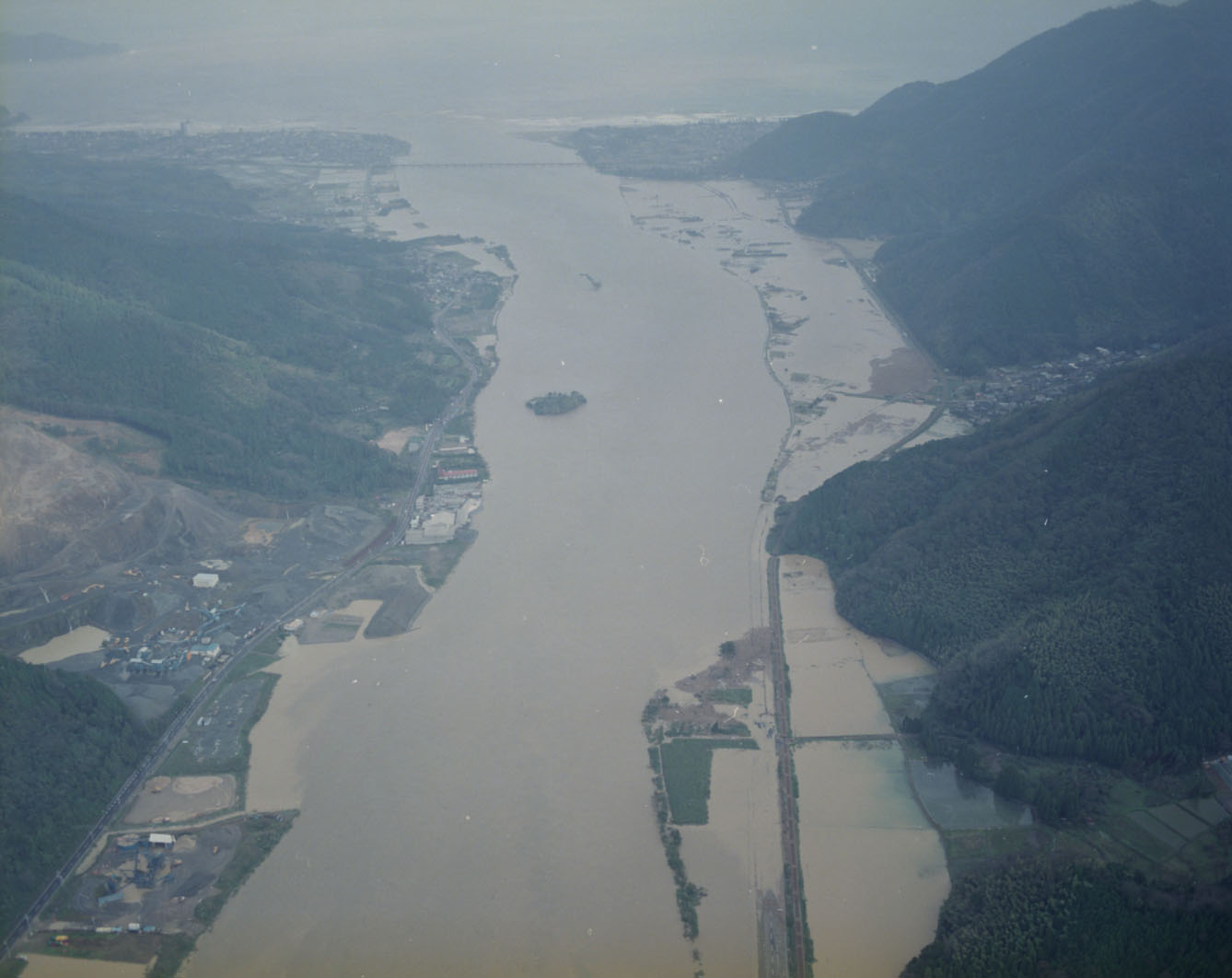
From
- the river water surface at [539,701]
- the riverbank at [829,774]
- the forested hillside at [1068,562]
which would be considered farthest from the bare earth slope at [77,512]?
the forested hillside at [1068,562]

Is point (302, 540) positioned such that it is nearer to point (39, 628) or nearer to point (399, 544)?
point (399, 544)

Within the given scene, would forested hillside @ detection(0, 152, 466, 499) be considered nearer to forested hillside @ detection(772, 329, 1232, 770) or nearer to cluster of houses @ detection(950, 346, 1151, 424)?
forested hillside @ detection(772, 329, 1232, 770)

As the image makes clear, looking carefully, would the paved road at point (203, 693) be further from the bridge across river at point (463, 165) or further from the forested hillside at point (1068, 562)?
the bridge across river at point (463, 165)

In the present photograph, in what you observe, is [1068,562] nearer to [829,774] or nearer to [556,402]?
[829,774]

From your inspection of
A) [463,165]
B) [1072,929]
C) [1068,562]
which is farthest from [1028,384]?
[463,165]

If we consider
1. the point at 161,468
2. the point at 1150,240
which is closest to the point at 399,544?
the point at 161,468

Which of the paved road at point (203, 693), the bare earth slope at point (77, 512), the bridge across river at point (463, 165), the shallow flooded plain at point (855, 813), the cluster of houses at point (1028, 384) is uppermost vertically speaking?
the bridge across river at point (463, 165)
